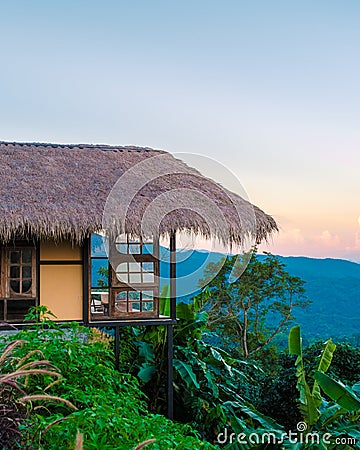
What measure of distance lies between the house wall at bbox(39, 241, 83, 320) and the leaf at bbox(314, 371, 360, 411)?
2862 mm

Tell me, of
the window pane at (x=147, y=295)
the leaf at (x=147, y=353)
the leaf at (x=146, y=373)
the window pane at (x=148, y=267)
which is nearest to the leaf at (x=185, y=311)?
the leaf at (x=147, y=353)

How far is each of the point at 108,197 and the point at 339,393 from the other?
3320 mm

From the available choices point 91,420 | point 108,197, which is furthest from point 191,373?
point 91,420

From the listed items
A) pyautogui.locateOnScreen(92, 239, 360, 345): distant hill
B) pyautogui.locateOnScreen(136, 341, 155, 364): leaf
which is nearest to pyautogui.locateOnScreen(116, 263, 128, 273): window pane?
pyautogui.locateOnScreen(136, 341, 155, 364): leaf

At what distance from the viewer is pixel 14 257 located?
23.9 ft

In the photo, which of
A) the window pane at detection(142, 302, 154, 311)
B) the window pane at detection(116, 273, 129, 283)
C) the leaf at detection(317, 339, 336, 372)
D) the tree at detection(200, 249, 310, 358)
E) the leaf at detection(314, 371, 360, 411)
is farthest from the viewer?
the tree at detection(200, 249, 310, 358)

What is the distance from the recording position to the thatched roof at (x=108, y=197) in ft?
23.4

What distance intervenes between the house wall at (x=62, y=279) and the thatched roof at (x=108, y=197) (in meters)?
0.17

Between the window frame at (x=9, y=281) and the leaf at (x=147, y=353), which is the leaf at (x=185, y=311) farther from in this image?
the window frame at (x=9, y=281)

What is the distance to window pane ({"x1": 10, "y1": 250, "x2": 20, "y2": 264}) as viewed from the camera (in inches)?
286

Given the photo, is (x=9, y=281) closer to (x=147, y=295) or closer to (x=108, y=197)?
(x=108, y=197)

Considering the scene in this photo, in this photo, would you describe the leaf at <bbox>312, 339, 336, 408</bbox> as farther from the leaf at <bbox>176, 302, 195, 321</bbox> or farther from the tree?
the tree

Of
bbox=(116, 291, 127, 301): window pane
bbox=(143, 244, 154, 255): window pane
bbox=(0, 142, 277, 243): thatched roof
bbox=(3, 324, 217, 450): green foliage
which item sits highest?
bbox=(0, 142, 277, 243): thatched roof

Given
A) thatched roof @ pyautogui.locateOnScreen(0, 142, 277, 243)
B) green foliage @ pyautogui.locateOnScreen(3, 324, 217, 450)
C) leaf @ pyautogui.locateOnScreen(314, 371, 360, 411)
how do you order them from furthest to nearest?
thatched roof @ pyautogui.locateOnScreen(0, 142, 277, 243) < leaf @ pyautogui.locateOnScreen(314, 371, 360, 411) < green foliage @ pyautogui.locateOnScreen(3, 324, 217, 450)
